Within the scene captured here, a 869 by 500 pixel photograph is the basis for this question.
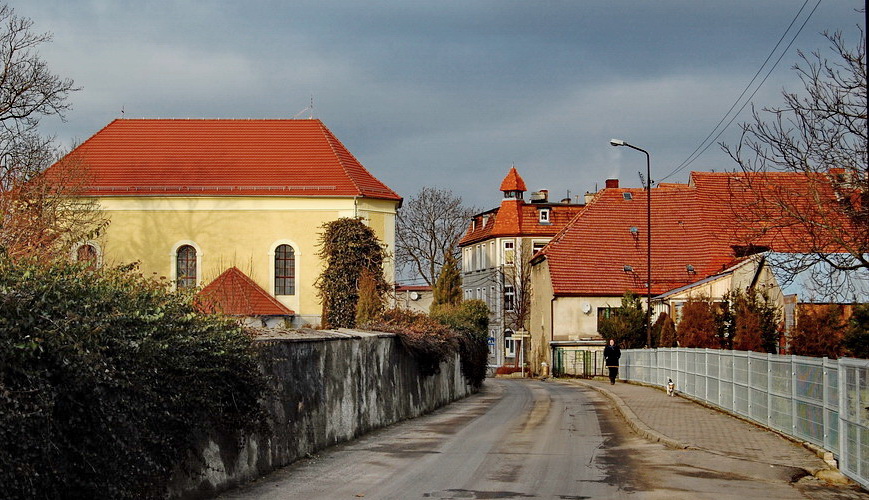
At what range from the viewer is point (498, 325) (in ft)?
273

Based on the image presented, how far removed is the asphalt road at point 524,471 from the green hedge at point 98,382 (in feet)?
6.31

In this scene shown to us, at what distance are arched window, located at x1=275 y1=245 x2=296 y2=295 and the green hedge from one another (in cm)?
3828

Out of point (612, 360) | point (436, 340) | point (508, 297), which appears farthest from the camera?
point (508, 297)

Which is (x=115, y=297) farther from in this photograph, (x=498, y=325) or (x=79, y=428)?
(x=498, y=325)

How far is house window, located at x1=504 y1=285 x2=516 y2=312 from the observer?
81.7 meters

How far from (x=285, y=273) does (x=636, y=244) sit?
21.0 meters

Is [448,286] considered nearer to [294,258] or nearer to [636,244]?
[294,258]

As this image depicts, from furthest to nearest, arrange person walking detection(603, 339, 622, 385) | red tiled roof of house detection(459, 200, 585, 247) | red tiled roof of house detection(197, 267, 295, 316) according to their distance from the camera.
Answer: red tiled roof of house detection(459, 200, 585, 247), red tiled roof of house detection(197, 267, 295, 316), person walking detection(603, 339, 622, 385)

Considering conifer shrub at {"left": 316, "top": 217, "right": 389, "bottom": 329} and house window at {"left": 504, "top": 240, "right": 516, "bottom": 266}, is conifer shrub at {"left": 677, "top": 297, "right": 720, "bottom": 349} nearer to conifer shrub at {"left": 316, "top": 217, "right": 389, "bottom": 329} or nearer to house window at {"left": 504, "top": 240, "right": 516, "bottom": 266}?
conifer shrub at {"left": 316, "top": 217, "right": 389, "bottom": 329}

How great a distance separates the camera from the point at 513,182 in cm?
8512

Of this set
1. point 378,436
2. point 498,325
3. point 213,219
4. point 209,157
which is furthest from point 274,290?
point 498,325

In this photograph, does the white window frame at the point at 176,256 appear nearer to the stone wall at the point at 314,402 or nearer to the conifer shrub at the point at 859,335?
the stone wall at the point at 314,402

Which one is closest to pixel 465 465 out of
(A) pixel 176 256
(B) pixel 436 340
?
(B) pixel 436 340

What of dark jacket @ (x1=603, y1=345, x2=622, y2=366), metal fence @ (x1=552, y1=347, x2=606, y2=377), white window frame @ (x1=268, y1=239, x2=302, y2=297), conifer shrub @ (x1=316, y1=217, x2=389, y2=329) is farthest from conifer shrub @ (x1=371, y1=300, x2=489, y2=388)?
metal fence @ (x1=552, y1=347, x2=606, y2=377)
